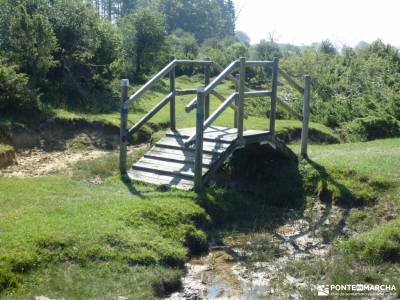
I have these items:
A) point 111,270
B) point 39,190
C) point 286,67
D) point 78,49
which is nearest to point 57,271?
point 111,270

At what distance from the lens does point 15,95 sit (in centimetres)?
1445

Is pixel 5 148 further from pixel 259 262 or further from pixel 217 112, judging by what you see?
pixel 259 262

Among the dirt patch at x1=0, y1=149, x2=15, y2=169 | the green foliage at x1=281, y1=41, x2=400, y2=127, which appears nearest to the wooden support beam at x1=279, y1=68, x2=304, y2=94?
the dirt patch at x1=0, y1=149, x2=15, y2=169

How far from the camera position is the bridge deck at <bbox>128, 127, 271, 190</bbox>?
10.6 m

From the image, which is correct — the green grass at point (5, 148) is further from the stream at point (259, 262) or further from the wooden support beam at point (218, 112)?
the stream at point (259, 262)

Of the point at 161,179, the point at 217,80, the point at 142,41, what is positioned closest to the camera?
the point at 217,80

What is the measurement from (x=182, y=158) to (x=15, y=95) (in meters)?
5.90

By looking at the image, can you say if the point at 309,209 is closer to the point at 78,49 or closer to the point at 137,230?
the point at 137,230

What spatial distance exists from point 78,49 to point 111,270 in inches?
554

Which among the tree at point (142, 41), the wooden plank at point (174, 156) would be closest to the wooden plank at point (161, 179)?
the wooden plank at point (174, 156)

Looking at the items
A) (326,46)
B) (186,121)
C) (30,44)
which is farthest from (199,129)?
(326,46)

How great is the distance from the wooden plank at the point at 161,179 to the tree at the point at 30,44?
683 cm

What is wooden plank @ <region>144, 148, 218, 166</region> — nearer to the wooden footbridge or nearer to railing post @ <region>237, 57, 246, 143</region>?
the wooden footbridge

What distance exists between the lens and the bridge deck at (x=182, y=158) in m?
10.6
